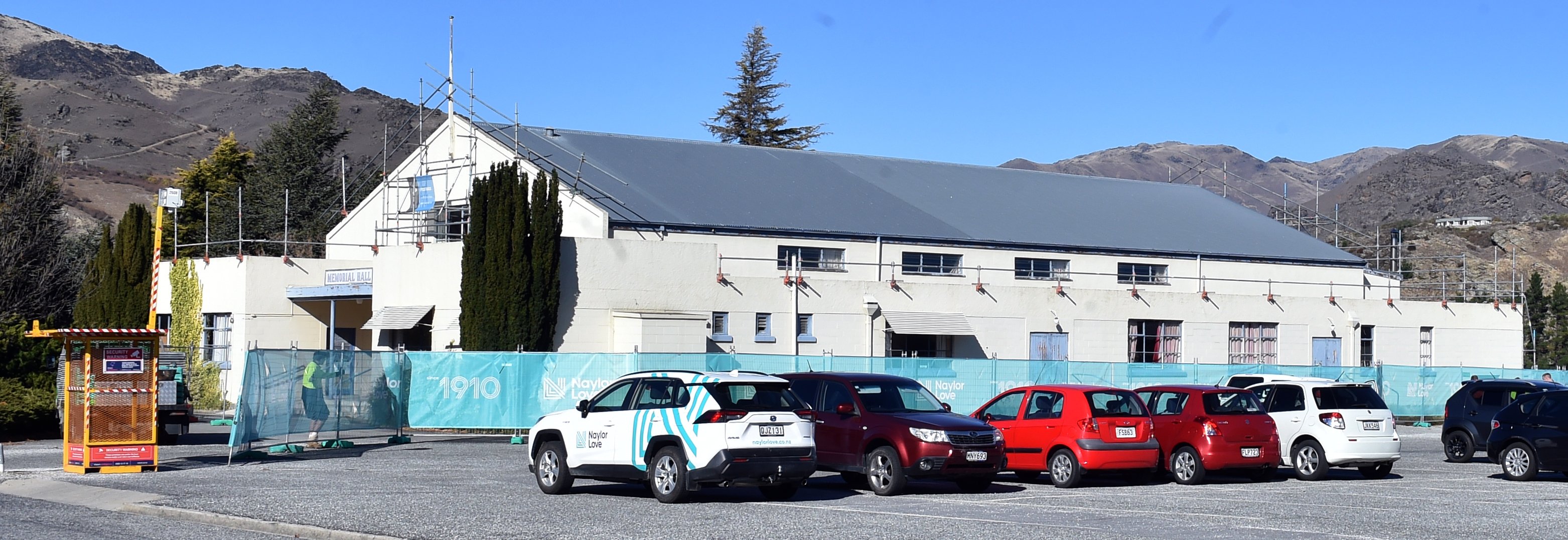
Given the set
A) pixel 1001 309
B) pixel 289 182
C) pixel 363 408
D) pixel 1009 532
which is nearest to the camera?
pixel 1009 532

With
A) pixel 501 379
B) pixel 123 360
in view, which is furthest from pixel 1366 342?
pixel 123 360

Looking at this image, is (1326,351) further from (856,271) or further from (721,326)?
(721,326)

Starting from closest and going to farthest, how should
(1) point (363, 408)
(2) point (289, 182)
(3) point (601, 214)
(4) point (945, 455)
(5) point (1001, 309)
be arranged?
(4) point (945, 455) → (1) point (363, 408) → (3) point (601, 214) → (5) point (1001, 309) → (2) point (289, 182)

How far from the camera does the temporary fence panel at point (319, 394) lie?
23.1 m

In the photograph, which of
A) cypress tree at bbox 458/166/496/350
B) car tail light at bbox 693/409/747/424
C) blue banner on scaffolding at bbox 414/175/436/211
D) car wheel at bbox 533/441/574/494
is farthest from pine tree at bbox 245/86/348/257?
car tail light at bbox 693/409/747/424

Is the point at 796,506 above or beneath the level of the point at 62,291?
beneath

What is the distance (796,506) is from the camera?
16.9 metres

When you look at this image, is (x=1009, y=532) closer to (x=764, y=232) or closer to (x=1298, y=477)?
(x=1298, y=477)

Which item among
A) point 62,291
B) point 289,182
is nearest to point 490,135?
point 62,291

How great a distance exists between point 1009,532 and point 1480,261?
94210 millimetres

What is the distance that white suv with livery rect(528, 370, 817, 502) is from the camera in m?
16.8

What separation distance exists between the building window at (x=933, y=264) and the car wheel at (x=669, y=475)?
91.3ft

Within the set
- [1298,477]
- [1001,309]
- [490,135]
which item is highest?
[490,135]

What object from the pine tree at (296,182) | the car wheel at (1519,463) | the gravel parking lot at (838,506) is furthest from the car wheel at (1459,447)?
the pine tree at (296,182)
